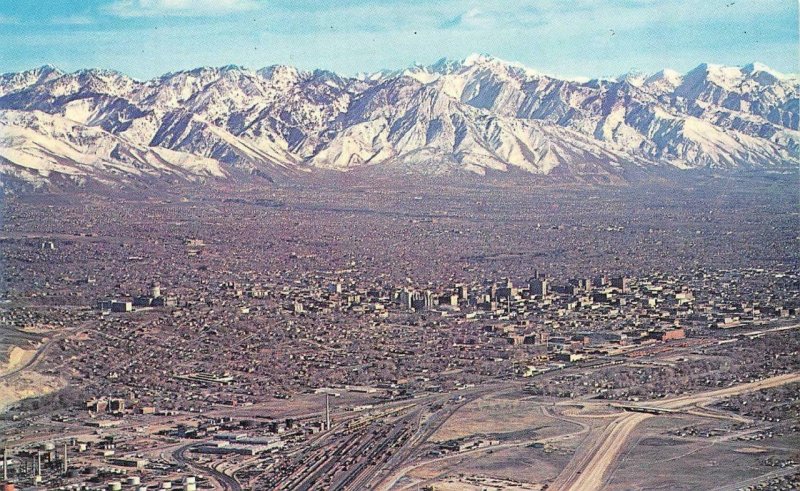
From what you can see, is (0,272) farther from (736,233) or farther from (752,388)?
(736,233)

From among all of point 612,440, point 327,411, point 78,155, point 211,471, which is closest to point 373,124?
point 78,155

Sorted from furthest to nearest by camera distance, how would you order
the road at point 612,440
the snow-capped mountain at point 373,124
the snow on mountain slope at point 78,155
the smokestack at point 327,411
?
the snow-capped mountain at point 373,124 < the snow on mountain slope at point 78,155 < the smokestack at point 327,411 < the road at point 612,440

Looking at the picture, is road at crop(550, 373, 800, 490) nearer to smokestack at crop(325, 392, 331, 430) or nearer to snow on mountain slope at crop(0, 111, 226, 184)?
smokestack at crop(325, 392, 331, 430)

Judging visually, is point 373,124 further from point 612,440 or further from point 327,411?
point 612,440

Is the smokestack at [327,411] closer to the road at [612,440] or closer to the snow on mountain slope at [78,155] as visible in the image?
the road at [612,440]

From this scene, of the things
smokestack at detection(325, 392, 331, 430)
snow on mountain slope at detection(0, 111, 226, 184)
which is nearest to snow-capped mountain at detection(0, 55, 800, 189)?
snow on mountain slope at detection(0, 111, 226, 184)

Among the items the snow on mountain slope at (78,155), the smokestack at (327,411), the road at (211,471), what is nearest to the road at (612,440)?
the road at (211,471)
